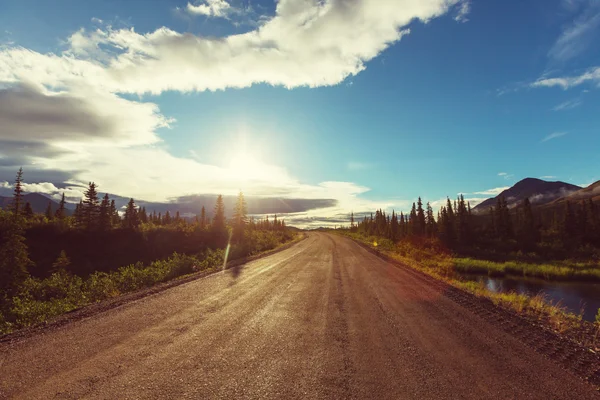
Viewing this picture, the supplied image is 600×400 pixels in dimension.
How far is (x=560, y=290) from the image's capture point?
27.1 meters

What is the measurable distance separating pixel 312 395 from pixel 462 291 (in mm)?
11394

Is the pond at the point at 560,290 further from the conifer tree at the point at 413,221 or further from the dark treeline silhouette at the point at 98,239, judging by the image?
the conifer tree at the point at 413,221

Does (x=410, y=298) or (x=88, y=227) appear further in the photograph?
(x=88, y=227)

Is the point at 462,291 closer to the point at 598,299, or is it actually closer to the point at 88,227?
the point at 598,299

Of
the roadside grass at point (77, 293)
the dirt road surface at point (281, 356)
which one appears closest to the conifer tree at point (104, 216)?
the roadside grass at point (77, 293)

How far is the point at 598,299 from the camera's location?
23.4 meters

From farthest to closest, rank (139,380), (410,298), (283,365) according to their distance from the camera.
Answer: (410,298) → (283,365) → (139,380)

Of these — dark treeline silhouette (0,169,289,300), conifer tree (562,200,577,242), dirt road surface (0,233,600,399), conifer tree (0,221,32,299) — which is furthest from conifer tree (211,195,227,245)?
conifer tree (562,200,577,242)

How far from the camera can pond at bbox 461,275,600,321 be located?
20.9m

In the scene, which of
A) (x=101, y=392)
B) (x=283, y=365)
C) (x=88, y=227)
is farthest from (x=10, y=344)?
(x=88, y=227)

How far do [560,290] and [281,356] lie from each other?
104 ft

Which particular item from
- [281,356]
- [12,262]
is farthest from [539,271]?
[12,262]

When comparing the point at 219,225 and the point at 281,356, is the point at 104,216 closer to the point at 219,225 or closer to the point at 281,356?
the point at 219,225

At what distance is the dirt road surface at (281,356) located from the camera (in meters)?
5.05
